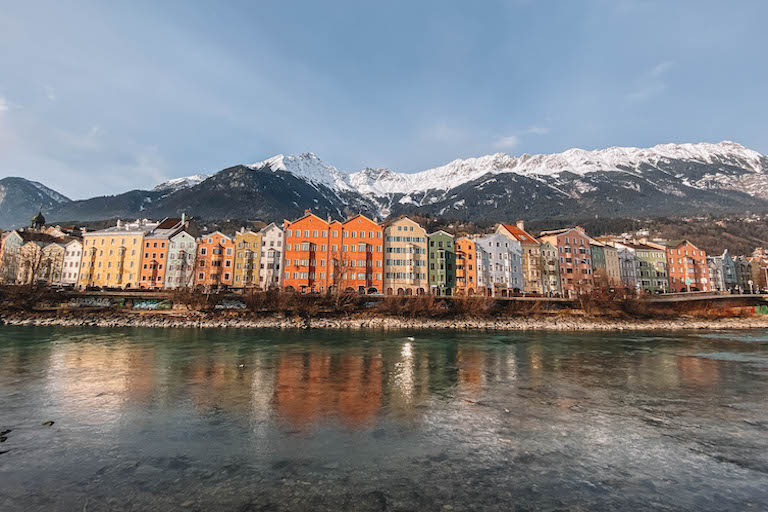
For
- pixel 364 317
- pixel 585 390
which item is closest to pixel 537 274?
pixel 364 317

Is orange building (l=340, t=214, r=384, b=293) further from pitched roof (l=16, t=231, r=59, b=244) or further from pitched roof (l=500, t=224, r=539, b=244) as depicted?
pitched roof (l=16, t=231, r=59, b=244)

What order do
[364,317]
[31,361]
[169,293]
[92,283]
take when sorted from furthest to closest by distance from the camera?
[92,283]
[169,293]
[364,317]
[31,361]

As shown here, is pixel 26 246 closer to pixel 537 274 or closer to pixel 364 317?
pixel 364 317

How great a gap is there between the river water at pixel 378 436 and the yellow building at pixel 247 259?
194 ft

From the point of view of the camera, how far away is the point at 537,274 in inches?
3733

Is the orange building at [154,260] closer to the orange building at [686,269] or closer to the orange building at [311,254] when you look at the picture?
the orange building at [311,254]

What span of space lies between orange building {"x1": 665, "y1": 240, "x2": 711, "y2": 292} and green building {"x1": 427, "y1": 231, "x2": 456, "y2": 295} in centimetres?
7029

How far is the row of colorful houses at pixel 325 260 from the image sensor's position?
270 feet

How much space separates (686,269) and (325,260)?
105564 mm

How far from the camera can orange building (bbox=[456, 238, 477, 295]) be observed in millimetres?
88688

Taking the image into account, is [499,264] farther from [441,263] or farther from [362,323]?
[362,323]

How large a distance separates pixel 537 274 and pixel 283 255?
60799 millimetres

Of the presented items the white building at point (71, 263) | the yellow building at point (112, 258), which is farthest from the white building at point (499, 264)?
the white building at point (71, 263)

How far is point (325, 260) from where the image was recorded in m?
82.6
